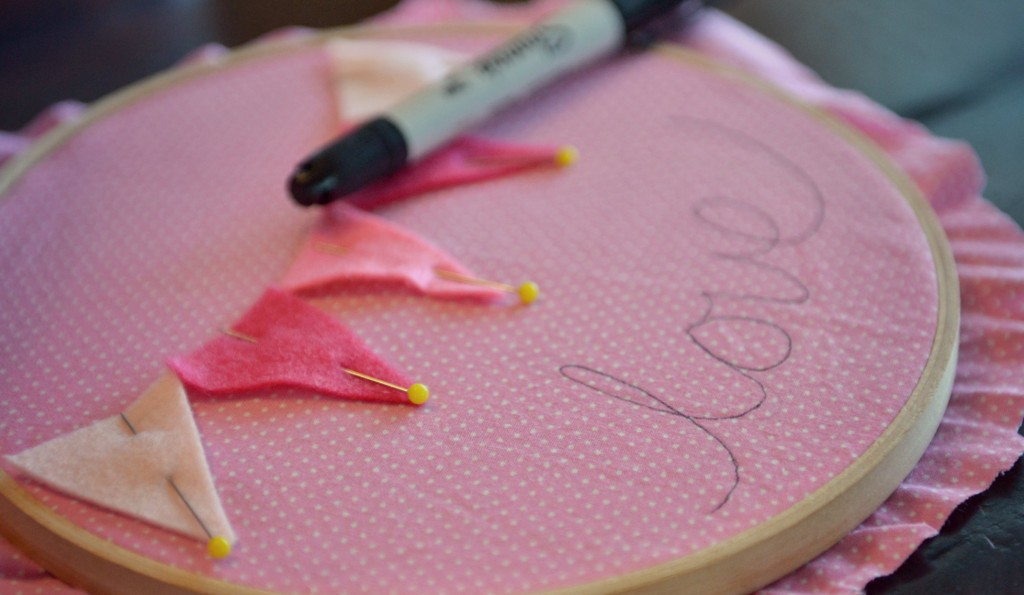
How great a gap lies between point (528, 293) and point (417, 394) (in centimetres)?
11

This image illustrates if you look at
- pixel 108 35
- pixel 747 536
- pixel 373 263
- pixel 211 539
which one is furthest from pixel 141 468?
pixel 108 35

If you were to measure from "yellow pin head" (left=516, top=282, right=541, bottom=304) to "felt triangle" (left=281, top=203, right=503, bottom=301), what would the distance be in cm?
1

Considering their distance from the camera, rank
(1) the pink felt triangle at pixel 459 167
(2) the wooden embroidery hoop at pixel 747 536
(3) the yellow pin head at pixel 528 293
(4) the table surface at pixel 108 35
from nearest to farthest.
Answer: (2) the wooden embroidery hoop at pixel 747 536 < (3) the yellow pin head at pixel 528 293 < (1) the pink felt triangle at pixel 459 167 < (4) the table surface at pixel 108 35

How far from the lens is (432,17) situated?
1063 mm

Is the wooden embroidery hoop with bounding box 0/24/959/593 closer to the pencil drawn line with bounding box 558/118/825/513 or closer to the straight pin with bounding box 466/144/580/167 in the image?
the pencil drawn line with bounding box 558/118/825/513

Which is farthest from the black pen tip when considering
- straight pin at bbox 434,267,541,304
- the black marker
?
straight pin at bbox 434,267,541,304

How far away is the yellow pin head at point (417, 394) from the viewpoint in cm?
62

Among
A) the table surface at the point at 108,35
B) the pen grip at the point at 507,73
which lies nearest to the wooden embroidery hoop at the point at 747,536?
the pen grip at the point at 507,73

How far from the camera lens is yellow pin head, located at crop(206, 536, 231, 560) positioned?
549mm

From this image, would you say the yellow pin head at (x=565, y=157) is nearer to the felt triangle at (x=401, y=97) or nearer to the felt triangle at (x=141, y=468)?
the felt triangle at (x=401, y=97)

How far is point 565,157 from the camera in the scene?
81 cm

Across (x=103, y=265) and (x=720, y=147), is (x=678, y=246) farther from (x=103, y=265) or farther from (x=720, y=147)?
(x=103, y=265)

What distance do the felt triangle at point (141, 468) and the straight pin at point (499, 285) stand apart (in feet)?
0.62

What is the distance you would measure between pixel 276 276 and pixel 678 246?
0.27m
